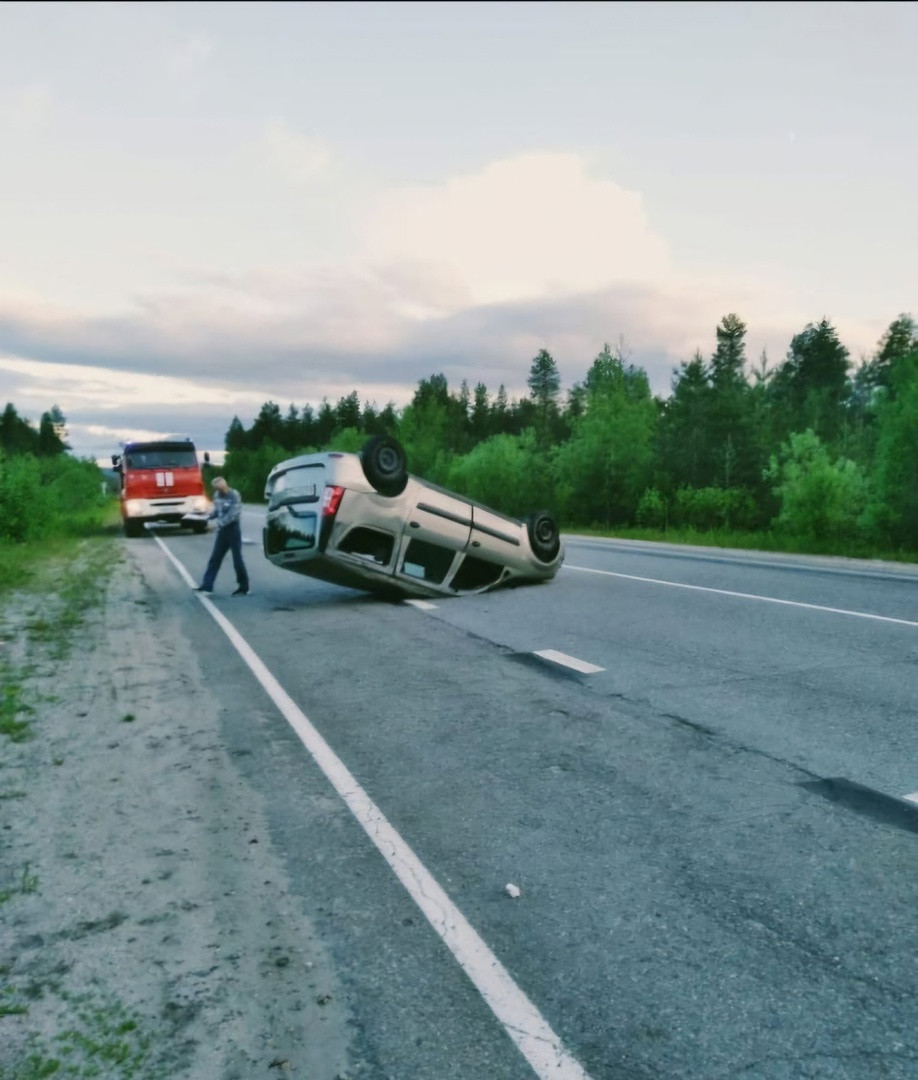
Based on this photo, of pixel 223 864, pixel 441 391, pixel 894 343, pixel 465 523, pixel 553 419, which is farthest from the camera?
pixel 441 391

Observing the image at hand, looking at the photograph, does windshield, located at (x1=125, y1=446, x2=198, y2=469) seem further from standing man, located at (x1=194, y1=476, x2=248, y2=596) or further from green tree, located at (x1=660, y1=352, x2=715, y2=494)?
green tree, located at (x1=660, y1=352, x2=715, y2=494)

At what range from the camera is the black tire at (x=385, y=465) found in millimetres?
10664

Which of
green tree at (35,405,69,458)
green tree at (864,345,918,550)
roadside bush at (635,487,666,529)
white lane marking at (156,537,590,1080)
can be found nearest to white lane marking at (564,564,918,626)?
white lane marking at (156,537,590,1080)

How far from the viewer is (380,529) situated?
10945 mm

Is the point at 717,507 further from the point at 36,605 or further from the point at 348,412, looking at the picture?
the point at 348,412

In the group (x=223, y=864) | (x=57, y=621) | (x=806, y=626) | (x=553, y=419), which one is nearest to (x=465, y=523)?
(x=806, y=626)

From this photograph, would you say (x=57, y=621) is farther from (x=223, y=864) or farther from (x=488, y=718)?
(x=223, y=864)

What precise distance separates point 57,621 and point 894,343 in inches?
3105

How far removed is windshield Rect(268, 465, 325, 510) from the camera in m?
10.7

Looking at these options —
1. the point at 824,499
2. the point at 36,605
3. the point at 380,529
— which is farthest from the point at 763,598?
the point at 824,499

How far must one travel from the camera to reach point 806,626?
909 centimetres

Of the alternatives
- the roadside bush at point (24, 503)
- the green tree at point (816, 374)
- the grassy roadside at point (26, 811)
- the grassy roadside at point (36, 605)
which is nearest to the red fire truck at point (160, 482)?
the roadside bush at point (24, 503)

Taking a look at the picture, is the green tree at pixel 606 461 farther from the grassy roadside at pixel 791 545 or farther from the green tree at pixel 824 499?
the green tree at pixel 824 499

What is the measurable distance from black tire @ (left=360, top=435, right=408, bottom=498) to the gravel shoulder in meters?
4.73
